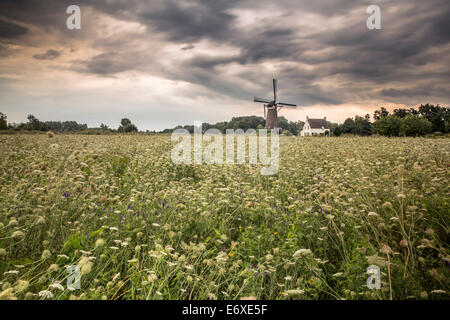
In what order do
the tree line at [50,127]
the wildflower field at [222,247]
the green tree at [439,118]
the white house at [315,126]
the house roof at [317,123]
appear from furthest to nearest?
the house roof at [317,123], the white house at [315,126], the green tree at [439,118], the tree line at [50,127], the wildflower field at [222,247]

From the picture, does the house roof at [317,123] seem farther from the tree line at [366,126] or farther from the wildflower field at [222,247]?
the wildflower field at [222,247]

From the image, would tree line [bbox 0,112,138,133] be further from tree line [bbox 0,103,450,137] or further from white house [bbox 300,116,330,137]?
white house [bbox 300,116,330,137]

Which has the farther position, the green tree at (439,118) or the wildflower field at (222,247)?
the green tree at (439,118)

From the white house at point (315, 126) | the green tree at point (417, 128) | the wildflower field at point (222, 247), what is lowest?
the wildflower field at point (222, 247)

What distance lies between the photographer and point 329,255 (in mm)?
3316

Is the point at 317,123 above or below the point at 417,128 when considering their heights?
above

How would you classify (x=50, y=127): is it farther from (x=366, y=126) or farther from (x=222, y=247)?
(x=366, y=126)

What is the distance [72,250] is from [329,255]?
11.2 feet
